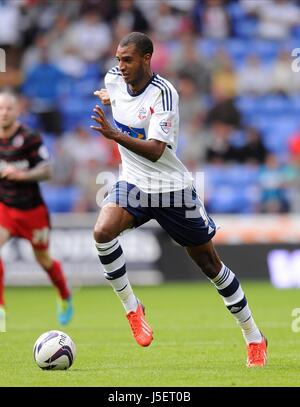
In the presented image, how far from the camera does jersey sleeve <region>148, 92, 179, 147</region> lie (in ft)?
26.4

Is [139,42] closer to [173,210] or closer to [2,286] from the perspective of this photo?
[173,210]

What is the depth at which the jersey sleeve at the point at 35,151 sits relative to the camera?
1226cm

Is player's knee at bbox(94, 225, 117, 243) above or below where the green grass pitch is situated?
above

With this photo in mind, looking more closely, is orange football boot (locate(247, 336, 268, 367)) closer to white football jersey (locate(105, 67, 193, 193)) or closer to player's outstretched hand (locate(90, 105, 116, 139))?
white football jersey (locate(105, 67, 193, 193))

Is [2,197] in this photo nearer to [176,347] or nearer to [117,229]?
[176,347]

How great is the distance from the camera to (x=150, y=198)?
Result: 8.30 meters

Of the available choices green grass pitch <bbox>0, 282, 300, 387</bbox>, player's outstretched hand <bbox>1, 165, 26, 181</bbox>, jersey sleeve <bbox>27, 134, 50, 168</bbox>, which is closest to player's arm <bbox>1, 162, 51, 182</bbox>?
player's outstretched hand <bbox>1, 165, 26, 181</bbox>

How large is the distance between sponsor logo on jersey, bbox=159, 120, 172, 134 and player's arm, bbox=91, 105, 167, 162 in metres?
0.10

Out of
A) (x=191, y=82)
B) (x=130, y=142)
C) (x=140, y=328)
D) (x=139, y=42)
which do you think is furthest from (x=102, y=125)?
(x=191, y=82)

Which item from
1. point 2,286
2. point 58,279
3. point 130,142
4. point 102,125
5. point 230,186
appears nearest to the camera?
point 102,125

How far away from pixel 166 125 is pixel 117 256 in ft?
3.50

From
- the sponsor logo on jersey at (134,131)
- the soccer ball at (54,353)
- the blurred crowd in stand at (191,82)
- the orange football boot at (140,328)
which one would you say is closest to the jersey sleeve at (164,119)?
the sponsor logo on jersey at (134,131)

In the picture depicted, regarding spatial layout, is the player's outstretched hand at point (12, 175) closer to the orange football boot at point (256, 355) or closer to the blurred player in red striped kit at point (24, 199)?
the blurred player in red striped kit at point (24, 199)

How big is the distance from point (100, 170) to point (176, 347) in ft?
31.1
